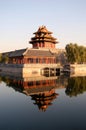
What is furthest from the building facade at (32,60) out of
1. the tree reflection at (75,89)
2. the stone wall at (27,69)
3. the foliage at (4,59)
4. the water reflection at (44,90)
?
the tree reflection at (75,89)

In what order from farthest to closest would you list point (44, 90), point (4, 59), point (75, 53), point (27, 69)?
point (4, 59) < point (75, 53) < point (27, 69) < point (44, 90)

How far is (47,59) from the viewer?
57281mm

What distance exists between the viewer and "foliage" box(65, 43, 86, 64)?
64.4 metres

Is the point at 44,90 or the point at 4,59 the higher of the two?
the point at 4,59

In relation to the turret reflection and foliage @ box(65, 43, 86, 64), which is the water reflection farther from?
foliage @ box(65, 43, 86, 64)

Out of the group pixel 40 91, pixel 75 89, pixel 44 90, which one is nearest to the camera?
pixel 40 91

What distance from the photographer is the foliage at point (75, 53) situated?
64.4 meters

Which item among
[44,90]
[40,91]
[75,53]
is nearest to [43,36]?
[75,53]

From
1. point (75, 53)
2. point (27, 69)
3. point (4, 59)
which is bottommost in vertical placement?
point (27, 69)

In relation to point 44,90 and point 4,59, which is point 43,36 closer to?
point 4,59

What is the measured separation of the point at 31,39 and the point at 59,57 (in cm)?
1282

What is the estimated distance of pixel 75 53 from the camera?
64375 millimetres

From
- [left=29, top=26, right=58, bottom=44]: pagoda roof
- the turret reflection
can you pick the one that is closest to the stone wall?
the turret reflection

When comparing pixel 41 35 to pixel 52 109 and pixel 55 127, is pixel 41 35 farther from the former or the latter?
pixel 55 127
